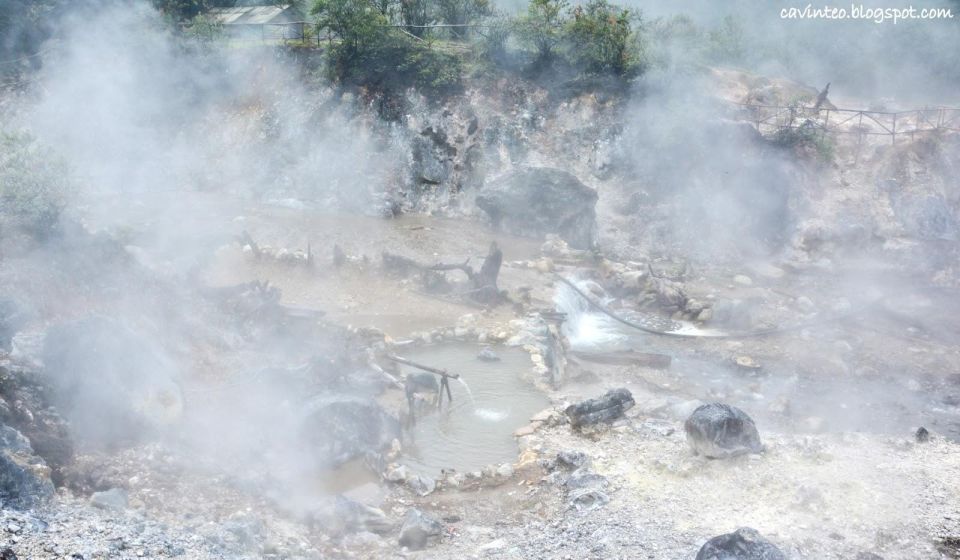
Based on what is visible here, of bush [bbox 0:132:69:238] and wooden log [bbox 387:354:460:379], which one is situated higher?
bush [bbox 0:132:69:238]

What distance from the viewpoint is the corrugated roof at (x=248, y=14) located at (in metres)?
25.0

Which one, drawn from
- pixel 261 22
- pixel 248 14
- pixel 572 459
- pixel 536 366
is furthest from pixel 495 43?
pixel 572 459

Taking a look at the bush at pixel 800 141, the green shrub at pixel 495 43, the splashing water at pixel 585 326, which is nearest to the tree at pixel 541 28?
the green shrub at pixel 495 43

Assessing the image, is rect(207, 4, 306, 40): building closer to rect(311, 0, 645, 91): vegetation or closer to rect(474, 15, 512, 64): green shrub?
rect(311, 0, 645, 91): vegetation

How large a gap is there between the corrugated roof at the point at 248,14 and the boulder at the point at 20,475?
69.0 ft

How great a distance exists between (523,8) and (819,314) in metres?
16.4

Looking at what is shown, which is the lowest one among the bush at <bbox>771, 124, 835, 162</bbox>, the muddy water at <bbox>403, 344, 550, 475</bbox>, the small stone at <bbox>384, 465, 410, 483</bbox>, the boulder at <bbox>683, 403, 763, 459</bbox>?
the muddy water at <bbox>403, 344, 550, 475</bbox>

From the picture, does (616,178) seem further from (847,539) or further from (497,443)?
(847,539)

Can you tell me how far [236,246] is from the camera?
49.0 feet

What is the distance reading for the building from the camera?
24141mm

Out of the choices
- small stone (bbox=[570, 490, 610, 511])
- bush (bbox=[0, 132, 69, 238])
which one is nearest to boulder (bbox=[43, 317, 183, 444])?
bush (bbox=[0, 132, 69, 238])

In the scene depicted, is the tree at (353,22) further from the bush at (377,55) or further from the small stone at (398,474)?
the small stone at (398,474)

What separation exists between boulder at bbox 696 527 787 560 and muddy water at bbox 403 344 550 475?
304cm

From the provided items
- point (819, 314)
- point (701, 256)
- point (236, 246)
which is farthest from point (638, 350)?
point (236, 246)
